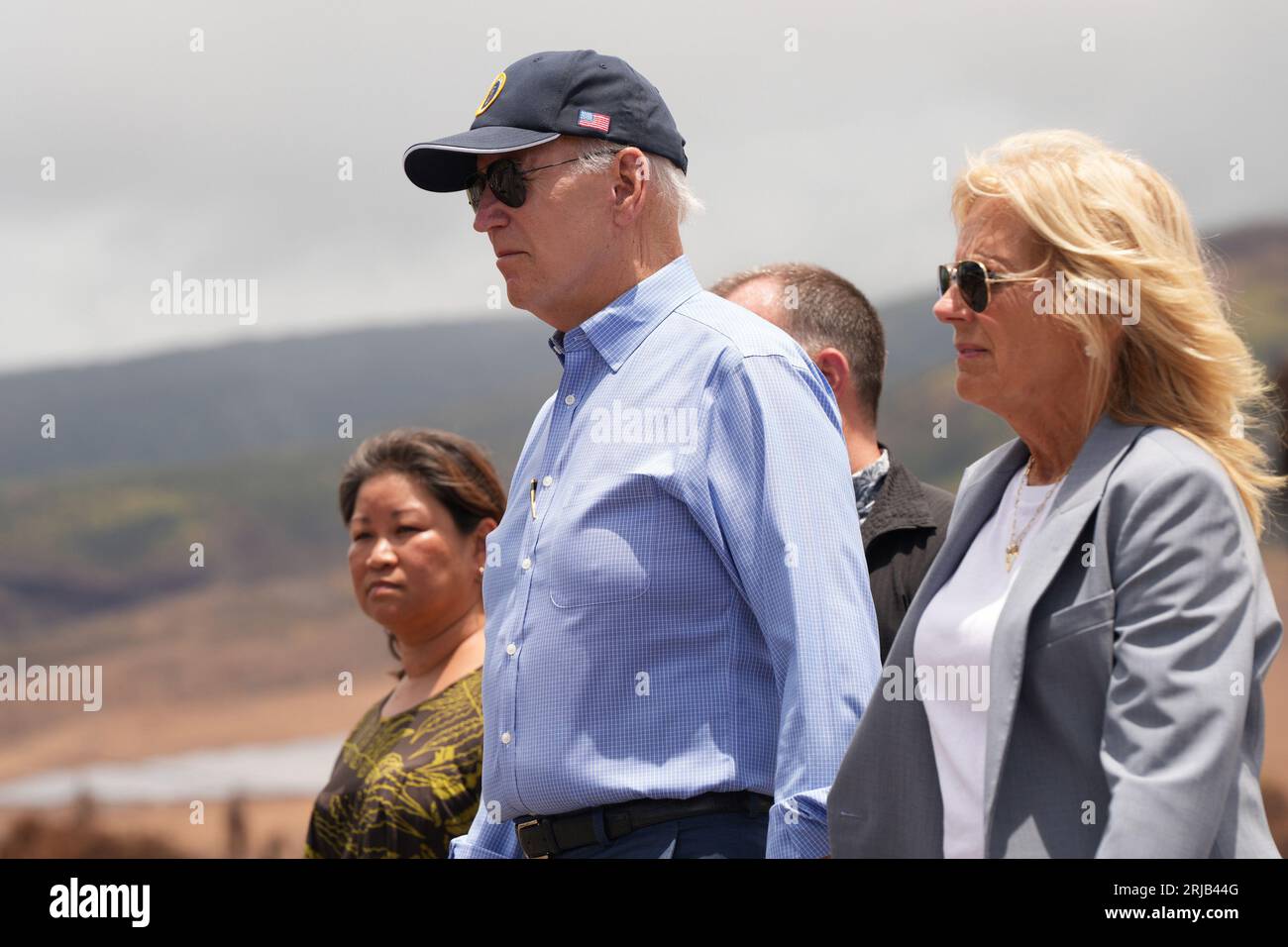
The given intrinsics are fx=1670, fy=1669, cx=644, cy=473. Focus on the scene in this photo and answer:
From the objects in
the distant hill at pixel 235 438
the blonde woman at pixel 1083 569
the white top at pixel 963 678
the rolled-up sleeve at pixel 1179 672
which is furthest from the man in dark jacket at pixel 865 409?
the distant hill at pixel 235 438

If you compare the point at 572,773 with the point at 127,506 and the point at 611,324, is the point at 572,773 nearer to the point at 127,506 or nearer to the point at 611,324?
the point at 611,324

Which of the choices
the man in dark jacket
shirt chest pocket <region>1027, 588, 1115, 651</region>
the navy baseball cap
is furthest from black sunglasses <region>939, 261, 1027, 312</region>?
the man in dark jacket

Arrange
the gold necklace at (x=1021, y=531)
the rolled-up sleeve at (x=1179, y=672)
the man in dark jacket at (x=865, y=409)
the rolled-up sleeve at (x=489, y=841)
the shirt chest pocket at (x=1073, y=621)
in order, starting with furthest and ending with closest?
the man in dark jacket at (x=865, y=409), the rolled-up sleeve at (x=489, y=841), the gold necklace at (x=1021, y=531), the shirt chest pocket at (x=1073, y=621), the rolled-up sleeve at (x=1179, y=672)

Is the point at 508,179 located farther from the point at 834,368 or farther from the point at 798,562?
the point at 834,368

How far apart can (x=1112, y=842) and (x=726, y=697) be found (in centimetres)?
67

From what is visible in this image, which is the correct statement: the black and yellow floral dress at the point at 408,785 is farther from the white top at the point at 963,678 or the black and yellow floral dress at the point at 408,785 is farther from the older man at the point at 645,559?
the white top at the point at 963,678

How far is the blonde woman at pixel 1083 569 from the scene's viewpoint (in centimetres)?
192

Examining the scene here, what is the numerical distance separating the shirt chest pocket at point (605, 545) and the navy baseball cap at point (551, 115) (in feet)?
1.99

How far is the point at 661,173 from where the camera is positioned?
2824 mm

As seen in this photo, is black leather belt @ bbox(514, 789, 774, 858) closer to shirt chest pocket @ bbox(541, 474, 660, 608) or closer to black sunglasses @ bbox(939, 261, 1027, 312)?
shirt chest pocket @ bbox(541, 474, 660, 608)

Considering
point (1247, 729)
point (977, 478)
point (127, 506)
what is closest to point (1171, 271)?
point (977, 478)

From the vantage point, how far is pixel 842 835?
2227 mm

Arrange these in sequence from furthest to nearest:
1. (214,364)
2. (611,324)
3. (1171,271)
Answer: (214,364) → (611,324) → (1171,271)
